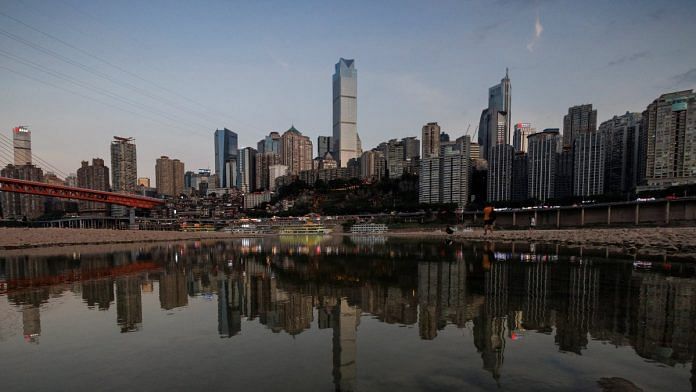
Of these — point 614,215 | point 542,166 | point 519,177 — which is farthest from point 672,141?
point 519,177

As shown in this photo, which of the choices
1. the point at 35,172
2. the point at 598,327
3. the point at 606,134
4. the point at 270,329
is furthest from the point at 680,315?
the point at 35,172

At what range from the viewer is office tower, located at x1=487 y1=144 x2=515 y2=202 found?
5876 inches

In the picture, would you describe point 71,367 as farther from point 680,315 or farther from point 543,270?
point 543,270

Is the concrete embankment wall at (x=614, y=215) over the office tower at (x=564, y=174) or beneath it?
beneath

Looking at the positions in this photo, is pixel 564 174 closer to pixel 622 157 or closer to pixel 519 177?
pixel 519 177

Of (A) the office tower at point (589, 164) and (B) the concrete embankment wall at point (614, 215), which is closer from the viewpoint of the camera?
(B) the concrete embankment wall at point (614, 215)

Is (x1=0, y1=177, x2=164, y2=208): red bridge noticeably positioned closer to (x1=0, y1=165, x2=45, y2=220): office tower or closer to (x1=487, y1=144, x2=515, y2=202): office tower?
(x1=0, y1=165, x2=45, y2=220): office tower

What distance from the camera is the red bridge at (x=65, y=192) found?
207ft

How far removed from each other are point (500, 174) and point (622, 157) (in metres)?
43.9

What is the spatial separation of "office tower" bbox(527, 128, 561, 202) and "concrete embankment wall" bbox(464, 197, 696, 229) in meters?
43.2

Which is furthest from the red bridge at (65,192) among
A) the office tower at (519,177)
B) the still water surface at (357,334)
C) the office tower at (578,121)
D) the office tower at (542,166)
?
the office tower at (578,121)

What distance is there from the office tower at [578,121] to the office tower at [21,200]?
883ft

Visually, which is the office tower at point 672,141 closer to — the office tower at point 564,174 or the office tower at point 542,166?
the office tower at point 564,174

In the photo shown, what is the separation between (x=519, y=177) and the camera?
148625 mm
